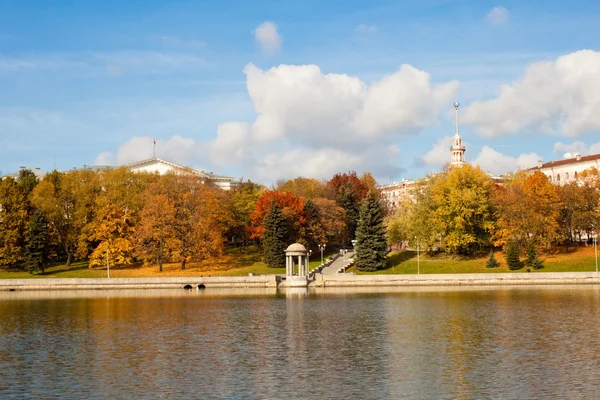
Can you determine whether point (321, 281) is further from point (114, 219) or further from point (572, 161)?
point (572, 161)

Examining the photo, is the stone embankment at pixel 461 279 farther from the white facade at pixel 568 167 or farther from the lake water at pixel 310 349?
the white facade at pixel 568 167

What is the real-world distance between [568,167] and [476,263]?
59.1 metres

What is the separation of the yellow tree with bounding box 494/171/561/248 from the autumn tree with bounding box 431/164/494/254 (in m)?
1.96

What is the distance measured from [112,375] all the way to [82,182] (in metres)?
85.7

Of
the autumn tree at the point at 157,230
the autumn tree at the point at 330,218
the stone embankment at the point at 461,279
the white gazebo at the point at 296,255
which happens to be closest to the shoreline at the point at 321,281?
the stone embankment at the point at 461,279

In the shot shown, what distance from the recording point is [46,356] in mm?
39719

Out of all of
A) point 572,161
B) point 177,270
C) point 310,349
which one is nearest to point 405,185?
point 572,161

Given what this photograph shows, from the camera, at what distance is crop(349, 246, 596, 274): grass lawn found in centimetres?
9306

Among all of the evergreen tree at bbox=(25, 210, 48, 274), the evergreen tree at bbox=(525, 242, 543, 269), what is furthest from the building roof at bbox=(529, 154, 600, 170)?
the evergreen tree at bbox=(25, 210, 48, 274)

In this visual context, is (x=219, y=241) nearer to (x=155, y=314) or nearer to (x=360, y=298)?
(x=360, y=298)

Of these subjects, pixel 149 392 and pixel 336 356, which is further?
pixel 336 356

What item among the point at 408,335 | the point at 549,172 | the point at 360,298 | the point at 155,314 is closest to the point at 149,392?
the point at 408,335

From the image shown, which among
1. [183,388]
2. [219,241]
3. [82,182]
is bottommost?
[183,388]

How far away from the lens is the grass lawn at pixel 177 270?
103312 millimetres
